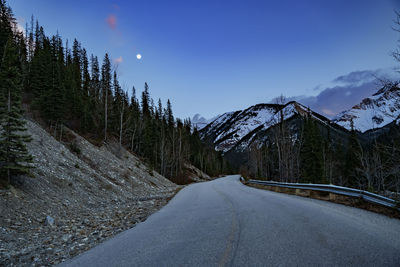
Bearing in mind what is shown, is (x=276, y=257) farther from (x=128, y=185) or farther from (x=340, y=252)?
(x=128, y=185)

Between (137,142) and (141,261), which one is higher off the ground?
(137,142)

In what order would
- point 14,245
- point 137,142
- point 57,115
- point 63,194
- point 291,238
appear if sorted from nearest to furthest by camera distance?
point 291,238 → point 14,245 → point 63,194 → point 57,115 → point 137,142

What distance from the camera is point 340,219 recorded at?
5641 millimetres

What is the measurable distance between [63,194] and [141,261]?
10640 millimetres

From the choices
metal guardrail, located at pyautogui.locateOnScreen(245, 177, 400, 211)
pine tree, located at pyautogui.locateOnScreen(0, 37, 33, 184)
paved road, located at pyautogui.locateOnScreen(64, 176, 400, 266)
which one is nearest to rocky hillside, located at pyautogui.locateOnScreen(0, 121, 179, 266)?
pine tree, located at pyautogui.locateOnScreen(0, 37, 33, 184)

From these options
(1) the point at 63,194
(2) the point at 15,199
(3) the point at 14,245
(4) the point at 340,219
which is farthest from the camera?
(1) the point at 63,194

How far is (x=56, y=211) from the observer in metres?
9.77

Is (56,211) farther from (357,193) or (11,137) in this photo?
(357,193)

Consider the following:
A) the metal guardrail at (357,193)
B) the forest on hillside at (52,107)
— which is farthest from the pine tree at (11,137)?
the metal guardrail at (357,193)

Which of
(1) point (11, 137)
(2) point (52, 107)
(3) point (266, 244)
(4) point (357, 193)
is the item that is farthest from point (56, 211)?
(2) point (52, 107)

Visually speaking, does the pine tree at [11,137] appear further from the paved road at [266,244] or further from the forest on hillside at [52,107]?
the paved road at [266,244]

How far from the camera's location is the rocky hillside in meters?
5.71

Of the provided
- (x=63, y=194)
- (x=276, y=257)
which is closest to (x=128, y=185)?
(x=63, y=194)

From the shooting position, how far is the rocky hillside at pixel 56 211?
18.7 ft
